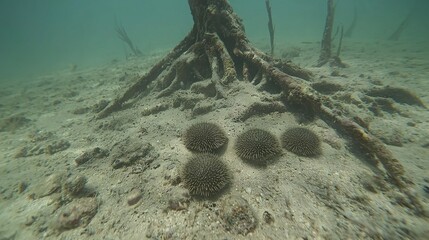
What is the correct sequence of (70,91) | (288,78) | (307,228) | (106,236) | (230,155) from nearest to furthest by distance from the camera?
(307,228)
(106,236)
(230,155)
(288,78)
(70,91)

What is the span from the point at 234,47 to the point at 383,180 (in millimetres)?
6538

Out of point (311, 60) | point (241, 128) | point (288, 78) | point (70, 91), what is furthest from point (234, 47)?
point (70, 91)

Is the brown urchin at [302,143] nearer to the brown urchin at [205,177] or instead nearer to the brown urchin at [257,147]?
the brown urchin at [257,147]

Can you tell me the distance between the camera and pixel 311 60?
57.7 feet

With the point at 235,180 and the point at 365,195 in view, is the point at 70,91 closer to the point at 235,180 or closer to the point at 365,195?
the point at 235,180

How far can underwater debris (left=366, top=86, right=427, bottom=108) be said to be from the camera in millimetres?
8242

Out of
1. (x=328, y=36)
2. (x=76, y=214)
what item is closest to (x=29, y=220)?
Answer: (x=76, y=214)

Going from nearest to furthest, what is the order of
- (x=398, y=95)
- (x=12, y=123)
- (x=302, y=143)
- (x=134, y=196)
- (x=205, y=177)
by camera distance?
(x=205, y=177) < (x=134, y=196) < (x=302, y=143) < (x=398, y=95) < (x=12, y=123)

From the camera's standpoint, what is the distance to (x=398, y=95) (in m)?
8.52

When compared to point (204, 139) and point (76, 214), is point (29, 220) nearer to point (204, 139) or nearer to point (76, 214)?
point (76, 214)

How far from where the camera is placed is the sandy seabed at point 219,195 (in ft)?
12.6

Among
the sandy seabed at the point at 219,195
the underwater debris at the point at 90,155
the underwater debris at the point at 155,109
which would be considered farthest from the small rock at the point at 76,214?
the underwater debris at the point at 155,109

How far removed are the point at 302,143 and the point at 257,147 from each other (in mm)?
1054

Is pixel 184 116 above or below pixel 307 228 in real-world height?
above
